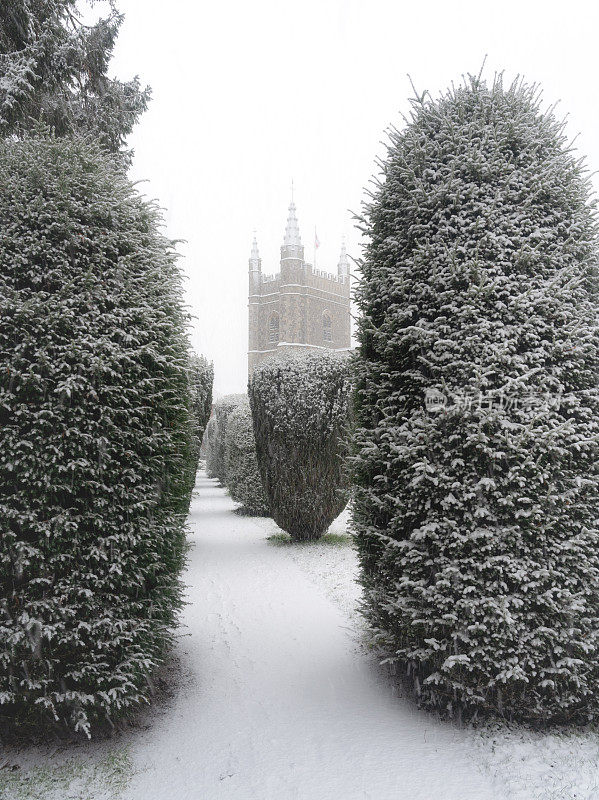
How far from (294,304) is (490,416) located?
5170 cm

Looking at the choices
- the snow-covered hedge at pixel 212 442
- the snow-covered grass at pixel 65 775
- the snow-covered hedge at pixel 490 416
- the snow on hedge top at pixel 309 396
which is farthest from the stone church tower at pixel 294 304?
the snow-covered grass at pixel 65 775

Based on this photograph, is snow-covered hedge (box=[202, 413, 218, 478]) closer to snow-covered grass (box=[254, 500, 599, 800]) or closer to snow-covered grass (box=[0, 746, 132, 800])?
snow-covered grass (box=[0, 746, 132, 800])

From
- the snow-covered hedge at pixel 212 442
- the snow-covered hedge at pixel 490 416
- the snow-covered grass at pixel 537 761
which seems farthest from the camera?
the snow-covered hedge at pixel 212 442

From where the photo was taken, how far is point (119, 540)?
2.78m

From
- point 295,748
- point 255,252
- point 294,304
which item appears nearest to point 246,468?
point 295,748

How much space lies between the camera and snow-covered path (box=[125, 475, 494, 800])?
8.13 feet

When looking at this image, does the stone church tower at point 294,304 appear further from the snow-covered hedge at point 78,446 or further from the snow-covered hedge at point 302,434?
the snow-covered hedge at point 78,446

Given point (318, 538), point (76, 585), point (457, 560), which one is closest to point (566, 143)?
point (457, 560)

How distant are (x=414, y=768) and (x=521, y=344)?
2.38 meters

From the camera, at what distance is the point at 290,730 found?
2986 millimetres

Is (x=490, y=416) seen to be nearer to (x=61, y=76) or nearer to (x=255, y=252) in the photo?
(x=61, y=76)

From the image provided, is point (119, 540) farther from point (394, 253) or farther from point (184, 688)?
point (394, 253)

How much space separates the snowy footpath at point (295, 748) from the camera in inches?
96.2

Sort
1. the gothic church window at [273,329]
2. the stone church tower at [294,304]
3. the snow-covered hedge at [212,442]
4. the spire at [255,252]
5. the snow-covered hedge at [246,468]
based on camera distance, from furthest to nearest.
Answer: the spire at [255,252] < the gothic church window at [273,329] < the stone church tower at [294,304] < the snow-covered hedge at [212,442] < the snow-covered hedge at [246,468]
